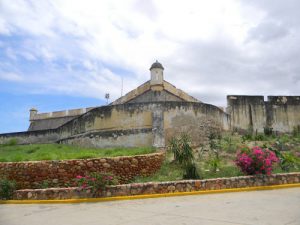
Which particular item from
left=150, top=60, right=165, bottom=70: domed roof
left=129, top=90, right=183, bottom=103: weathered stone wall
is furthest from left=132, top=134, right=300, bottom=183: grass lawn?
left=150, top=60, right=165, bottom=70: domed roof

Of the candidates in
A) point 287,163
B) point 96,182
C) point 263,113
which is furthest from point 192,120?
point 96,182

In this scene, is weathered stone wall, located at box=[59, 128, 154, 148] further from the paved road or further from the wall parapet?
the wall parapet

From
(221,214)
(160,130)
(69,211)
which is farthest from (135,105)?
(221,214)

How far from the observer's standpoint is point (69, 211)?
7.38 metres

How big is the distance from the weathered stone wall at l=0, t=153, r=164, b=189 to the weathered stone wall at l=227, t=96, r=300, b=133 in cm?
1092

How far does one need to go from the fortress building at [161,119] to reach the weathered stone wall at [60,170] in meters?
4.46

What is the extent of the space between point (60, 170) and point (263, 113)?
47.4 feet

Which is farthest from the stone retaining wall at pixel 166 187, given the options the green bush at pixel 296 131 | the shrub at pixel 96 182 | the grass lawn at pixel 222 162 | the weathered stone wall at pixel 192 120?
the green bush at pixel 296 131

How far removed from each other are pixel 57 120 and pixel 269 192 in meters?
24.5

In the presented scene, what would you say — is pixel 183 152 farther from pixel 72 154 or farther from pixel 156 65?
pixel 156 65

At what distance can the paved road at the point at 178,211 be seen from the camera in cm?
556

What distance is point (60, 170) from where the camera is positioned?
35.5 feet

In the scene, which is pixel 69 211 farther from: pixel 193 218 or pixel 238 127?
pixel 238 127

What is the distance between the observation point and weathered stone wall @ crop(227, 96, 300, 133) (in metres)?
20.2
